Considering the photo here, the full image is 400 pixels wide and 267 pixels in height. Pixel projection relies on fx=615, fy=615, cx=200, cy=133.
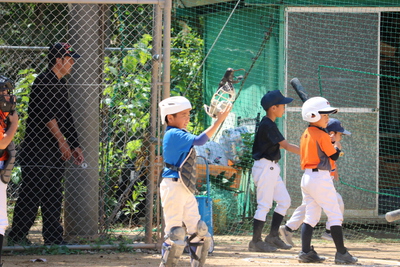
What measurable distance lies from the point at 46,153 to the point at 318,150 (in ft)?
9.09

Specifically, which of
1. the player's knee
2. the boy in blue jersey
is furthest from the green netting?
the player's knee

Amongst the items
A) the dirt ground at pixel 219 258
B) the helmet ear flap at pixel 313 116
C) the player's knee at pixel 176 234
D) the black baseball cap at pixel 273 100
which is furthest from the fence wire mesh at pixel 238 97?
the helmet ear flap at pixel 313 116

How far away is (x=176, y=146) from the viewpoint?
4930mm

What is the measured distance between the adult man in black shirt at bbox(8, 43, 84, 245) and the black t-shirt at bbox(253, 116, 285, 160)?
6.86 feet

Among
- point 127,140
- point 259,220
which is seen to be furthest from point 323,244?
point 127,140

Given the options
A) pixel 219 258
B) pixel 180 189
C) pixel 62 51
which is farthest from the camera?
pixel 62 51

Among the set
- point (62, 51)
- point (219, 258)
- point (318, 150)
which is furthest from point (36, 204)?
point (318, 150)

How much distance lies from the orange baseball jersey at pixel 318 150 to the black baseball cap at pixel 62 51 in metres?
2.54

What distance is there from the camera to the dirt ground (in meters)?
5.73

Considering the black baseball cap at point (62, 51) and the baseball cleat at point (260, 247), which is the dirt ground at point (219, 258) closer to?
A: the baseball cleat at point (260, 247)

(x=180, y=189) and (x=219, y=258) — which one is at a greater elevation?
(x=180, y=189)

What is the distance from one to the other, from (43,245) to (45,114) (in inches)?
52.4

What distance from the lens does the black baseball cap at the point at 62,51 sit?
6.33m

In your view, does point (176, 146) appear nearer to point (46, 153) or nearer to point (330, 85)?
point (46, 153)
